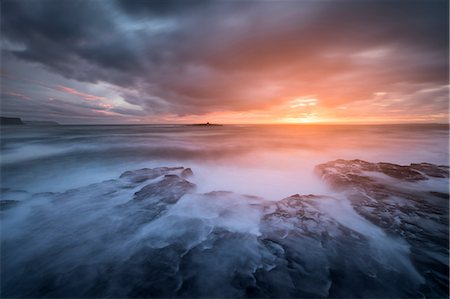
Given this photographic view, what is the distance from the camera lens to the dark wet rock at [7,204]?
207 inches

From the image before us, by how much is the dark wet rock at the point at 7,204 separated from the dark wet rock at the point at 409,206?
377 inches

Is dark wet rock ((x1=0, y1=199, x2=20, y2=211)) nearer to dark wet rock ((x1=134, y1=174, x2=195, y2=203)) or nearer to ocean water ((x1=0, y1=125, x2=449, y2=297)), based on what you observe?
ocean water ((x1=0, y1=125, x2=449, y2=297))

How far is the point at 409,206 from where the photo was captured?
16.0ft

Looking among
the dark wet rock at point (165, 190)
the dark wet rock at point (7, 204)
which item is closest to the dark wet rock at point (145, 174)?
the dark wet rock at point (165, 190)

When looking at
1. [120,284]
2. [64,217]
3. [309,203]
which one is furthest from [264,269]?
[64,217]

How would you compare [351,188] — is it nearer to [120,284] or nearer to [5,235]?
[120,284]

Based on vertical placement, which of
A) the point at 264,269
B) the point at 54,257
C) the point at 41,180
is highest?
the point at 41,180

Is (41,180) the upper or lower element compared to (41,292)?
upper

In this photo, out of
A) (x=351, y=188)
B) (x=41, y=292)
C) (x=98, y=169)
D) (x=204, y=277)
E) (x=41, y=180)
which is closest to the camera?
(x=41, y=292)

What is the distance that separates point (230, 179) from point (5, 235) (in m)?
6.79

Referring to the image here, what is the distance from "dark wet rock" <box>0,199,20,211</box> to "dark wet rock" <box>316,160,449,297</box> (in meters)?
9.58

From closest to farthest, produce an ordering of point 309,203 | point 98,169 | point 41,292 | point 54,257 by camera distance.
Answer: point 41,292
point 54,257
point 309,203
point 98,169

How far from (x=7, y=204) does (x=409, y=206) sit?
11381mm

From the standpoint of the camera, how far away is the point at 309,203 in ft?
16.9
